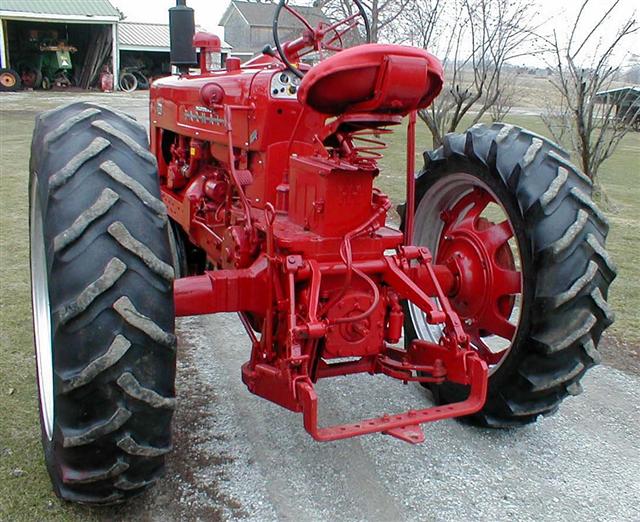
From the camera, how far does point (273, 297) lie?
2.94 m

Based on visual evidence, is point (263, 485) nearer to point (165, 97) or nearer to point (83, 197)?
point (83, 197)

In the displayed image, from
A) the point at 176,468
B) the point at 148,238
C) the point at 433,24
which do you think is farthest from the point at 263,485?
the point at 433,24

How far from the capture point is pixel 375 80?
7.92 ft

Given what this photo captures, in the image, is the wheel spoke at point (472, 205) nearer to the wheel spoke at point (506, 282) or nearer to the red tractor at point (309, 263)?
the red tractor at point (309, 263)

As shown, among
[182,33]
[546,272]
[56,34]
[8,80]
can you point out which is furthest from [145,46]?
[546,272]

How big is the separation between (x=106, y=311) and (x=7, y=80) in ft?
92.4

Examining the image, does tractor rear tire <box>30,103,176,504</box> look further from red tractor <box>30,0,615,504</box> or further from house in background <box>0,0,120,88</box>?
house in background <box>0,0,120,88</box>

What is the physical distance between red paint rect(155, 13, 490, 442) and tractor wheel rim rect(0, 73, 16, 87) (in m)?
26.7

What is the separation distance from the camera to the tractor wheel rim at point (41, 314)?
9.52 feet

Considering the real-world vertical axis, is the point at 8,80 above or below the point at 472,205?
above

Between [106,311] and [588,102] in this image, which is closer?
[106,311]

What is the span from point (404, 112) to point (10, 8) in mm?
30492

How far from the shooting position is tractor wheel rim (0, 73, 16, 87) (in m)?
26.7

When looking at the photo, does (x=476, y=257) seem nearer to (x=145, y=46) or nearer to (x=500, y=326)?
(x=500, y=326)
